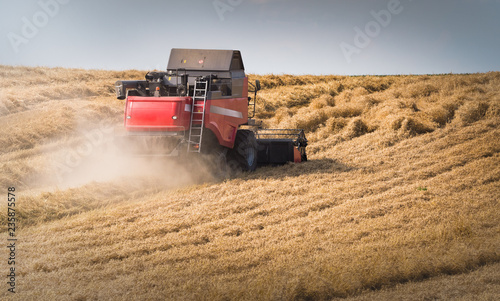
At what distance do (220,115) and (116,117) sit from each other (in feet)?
23.0

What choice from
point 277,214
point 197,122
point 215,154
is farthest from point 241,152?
point 277,214

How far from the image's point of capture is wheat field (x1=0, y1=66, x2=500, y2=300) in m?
4.70

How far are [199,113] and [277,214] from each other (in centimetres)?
292

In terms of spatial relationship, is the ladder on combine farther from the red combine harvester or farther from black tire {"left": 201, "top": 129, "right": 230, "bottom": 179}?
black tire {"left": 201, "top": 129, "right": 230, "bottom": 179}

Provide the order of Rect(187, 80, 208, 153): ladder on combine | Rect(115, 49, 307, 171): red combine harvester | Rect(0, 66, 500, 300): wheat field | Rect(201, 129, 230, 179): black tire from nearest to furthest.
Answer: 1. Rect(0, 66, 500, 300): wheat field
2. Rect(115, 49, 307, 171): red combine harvester
3. Rect(187, 80, 208, 153): ladder on combine
4. Rect(201, 129, 230, 179): black tire

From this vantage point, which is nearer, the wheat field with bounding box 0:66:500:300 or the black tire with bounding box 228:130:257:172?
the wheat field with bounding box 0:66:500:300

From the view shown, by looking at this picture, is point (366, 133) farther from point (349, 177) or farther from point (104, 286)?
point (104, 286)

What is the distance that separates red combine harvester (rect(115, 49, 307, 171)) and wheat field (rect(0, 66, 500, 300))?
47cm

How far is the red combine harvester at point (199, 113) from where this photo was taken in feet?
28.5

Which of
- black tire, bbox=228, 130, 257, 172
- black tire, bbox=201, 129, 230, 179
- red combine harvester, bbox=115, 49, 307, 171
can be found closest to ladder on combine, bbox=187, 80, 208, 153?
red combine harvester, bbox=115, 49, 307, 171

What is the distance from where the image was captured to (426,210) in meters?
7.08

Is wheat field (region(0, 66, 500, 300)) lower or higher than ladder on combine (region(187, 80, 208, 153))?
lower

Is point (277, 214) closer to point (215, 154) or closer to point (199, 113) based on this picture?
point (215, 154)

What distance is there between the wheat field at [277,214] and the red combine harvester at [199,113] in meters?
0.47
